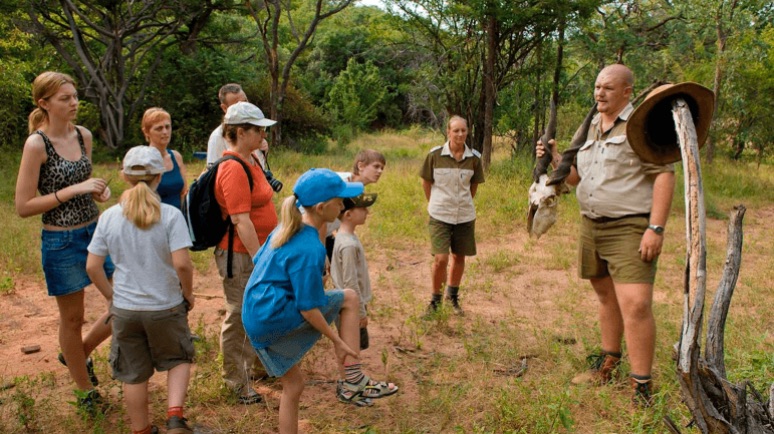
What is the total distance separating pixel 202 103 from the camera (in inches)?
642

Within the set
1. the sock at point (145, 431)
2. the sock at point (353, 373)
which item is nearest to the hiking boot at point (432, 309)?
the sock at point (353, 373)

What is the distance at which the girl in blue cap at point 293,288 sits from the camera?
293cm

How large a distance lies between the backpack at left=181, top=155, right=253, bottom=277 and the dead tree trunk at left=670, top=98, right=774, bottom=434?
2271 millimetres

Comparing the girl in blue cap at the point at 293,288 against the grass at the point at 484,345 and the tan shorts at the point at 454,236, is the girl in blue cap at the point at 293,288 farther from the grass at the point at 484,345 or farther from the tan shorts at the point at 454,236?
the tan shorts at the point at 454,236

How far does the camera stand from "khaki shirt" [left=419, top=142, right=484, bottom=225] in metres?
5.46

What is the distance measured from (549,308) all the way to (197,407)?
3.30 meters

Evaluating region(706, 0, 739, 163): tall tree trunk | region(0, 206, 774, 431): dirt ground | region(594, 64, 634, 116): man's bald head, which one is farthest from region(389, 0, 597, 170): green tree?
region(594, 64, 634, 116): man's bald head

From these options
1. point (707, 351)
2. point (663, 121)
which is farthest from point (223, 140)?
point (707, 351)

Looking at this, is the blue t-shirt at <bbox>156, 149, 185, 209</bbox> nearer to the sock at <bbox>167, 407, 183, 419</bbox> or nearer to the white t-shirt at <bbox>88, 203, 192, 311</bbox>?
the white t-shirt at <bbox>88, 203, 192, 311</bbox>

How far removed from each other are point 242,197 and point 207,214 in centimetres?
25

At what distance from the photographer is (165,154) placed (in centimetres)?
440

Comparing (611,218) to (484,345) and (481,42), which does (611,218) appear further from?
(481,42)

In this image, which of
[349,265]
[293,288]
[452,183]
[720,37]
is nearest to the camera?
[293,288]

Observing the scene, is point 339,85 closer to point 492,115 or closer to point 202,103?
point 202,103
